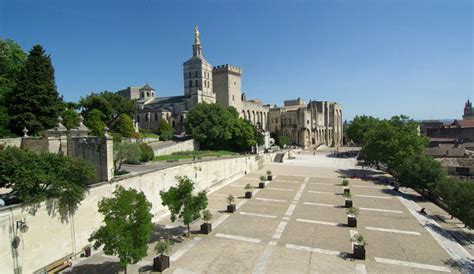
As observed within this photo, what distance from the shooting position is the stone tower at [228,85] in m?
61.9

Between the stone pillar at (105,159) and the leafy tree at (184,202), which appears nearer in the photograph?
the leafy tree at (184,202)

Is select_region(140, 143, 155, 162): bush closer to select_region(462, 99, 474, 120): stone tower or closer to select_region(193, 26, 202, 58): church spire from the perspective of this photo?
select_region(193, 26, 202, 58): church spire

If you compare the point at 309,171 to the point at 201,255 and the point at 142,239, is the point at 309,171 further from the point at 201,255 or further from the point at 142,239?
the point at 142,239

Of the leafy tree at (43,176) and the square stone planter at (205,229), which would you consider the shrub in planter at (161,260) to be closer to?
the square stone planter at (205,229)

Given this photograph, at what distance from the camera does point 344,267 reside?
36.9 feet

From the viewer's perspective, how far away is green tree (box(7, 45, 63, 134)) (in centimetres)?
2202

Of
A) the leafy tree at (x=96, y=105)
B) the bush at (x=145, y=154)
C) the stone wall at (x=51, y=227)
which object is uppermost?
the leafy tree at (x=96, y=105)

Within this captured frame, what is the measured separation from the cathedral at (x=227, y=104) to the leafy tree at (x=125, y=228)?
42.2 metres

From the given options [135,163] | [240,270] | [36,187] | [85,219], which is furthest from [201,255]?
[135,163]

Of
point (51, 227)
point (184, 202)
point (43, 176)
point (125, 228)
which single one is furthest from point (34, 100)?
point (125, 228)

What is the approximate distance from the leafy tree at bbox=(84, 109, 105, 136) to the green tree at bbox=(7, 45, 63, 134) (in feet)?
16.1

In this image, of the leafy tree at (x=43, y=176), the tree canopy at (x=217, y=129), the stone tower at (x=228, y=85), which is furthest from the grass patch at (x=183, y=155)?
the stone tower at (x=228, y=85)

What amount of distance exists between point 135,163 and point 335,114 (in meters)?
66.9

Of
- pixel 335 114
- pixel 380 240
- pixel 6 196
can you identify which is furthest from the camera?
pixel 335 114
